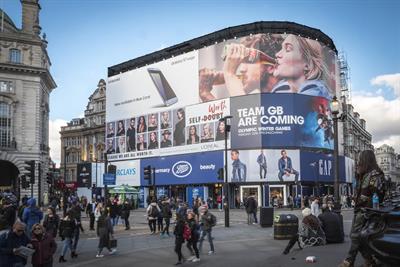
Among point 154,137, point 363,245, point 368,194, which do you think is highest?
point 154,137

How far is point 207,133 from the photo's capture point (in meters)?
62.8

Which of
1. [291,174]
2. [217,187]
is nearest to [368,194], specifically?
[291,174]

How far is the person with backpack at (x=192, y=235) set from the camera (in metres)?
14.5

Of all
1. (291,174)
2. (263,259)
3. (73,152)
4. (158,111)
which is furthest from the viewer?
(73,152)

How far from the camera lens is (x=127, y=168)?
244ft

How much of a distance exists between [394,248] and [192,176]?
5778cm

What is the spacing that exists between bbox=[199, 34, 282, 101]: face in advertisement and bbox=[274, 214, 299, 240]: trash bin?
135ft

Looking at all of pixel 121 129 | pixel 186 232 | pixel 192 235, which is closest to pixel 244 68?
pixel 121 129

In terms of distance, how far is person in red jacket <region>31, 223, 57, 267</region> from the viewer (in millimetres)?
8945

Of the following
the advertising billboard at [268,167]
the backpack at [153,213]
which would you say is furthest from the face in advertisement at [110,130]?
the backpack at [153,213]

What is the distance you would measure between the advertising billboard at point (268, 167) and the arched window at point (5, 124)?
28452 mm

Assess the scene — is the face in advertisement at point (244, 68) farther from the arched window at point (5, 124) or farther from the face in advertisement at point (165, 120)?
the arched window at point (5, 124)

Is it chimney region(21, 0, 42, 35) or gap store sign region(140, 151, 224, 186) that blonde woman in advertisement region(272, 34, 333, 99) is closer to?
gap store sign region(140, 151, 224, 186)

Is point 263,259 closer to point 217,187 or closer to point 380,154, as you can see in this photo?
point 217,187
